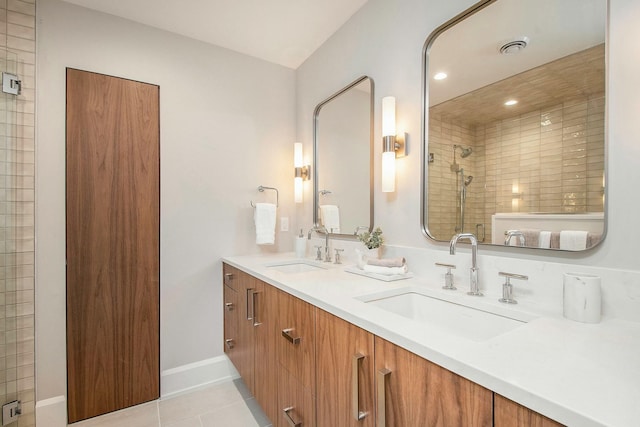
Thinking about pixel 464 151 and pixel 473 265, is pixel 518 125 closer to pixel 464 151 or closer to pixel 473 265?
pixel 464 151

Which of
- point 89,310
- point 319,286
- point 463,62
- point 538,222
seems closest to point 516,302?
point 538,222

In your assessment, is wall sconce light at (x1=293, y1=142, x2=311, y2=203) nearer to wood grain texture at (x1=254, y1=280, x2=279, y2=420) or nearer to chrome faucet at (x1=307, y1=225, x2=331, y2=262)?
chrome faucet at (x1=307, y1=225, x2=331, y2=262)

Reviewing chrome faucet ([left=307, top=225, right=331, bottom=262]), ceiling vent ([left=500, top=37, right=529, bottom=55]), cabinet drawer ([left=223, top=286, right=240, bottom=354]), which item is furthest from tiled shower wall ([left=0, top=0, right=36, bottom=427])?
ceiling vent ([left=500, top=37, right=529, bottom=55])

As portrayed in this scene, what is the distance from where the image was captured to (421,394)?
0.72 m

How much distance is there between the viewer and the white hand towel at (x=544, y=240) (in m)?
1.05

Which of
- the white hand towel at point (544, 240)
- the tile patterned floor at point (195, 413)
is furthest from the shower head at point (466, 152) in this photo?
the tile patterned floor at point (195, 413)

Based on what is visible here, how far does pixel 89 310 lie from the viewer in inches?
72.3

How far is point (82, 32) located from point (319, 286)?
2087mm

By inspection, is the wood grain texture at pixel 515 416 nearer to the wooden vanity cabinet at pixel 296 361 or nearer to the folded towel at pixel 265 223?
the wooden vanity cabinet at pixel 296 361

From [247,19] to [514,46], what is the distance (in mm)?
1609

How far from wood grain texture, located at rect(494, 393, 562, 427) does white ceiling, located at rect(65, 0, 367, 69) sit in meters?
2.07

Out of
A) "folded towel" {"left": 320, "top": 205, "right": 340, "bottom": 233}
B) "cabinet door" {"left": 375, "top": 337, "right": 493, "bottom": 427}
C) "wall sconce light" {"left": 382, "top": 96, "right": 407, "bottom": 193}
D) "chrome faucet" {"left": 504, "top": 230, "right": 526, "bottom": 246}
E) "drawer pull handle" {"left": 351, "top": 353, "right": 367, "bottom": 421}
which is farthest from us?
"folded towel" {"left": 320, "top": 205, "right": 340, "bottom": 233}

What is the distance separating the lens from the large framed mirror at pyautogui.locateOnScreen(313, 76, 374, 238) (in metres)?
1.84

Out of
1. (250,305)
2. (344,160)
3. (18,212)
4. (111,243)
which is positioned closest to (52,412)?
(111,243)
